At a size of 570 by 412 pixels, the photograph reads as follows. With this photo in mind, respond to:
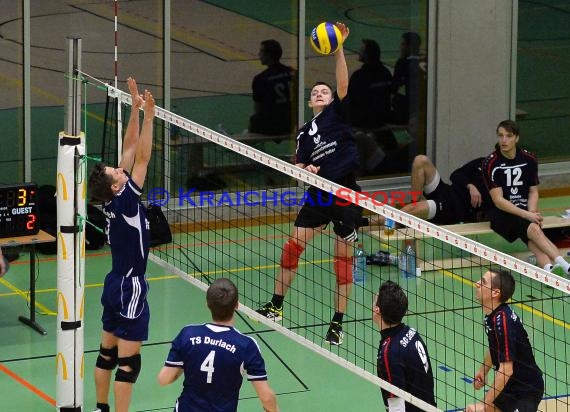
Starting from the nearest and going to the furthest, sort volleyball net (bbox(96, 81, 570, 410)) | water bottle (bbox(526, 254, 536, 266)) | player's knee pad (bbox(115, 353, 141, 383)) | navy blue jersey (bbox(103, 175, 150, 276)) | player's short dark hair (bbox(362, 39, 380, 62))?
navy blue jersey (bbox(103, 175, 150, 276)), player's knee pad (bbox(115, 353, 141, 383)), volleyball net (bbox(96, 81, 570, 410)), water bottle (bbox(526, 254, 536, 266)), player's short dark hair (bbox(362, 39, 380, 62))

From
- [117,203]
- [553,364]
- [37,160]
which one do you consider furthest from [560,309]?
[37,160]

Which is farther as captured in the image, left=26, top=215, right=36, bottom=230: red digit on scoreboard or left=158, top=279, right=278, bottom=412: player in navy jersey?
left=26, top=215, right=36, bottom=230: red digit on scoreboard

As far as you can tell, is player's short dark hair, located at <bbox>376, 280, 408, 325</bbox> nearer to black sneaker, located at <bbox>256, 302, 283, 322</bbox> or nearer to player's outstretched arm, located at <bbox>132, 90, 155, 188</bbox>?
player's outstretched arm, located at <bbox>132, 90, 155, 188</bbox>

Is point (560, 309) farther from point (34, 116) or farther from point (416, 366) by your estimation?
point (34, 116)

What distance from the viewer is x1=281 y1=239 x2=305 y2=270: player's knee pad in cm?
1108

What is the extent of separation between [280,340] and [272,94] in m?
5.07

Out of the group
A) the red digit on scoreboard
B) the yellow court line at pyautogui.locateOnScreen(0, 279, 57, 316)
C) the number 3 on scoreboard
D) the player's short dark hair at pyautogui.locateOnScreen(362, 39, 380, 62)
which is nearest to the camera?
the number 3 on scoreboard

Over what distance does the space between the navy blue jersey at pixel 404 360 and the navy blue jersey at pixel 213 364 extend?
0.90 meters

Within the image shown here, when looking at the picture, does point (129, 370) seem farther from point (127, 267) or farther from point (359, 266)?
point (359, 266)

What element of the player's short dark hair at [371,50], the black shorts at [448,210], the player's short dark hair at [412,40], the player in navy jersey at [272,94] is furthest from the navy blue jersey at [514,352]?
the player's short dark hair at [412,40]

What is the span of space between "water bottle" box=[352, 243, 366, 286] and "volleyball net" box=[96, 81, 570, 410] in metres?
0.09

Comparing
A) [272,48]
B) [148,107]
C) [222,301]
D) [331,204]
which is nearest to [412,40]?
[272,48]

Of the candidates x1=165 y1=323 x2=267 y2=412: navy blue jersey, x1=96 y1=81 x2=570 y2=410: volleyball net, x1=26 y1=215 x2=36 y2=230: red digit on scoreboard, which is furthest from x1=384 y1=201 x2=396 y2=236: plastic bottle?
x1=165 y1=323 x2=267 y2=412: navy blue jersey

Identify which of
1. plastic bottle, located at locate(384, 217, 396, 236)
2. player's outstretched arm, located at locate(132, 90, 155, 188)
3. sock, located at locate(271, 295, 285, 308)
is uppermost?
player's outstretched arm, located at locate(132, 90, 155, 188)
